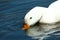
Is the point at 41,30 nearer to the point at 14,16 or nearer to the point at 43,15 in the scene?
the point at 43,15

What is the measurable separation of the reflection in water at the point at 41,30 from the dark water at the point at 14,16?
15 cm

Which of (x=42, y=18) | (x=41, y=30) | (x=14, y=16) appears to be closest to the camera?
(x=41, y=30)

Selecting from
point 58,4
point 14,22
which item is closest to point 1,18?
point 14,22

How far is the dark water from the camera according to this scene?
5977 mm

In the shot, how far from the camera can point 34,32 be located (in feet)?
19.9

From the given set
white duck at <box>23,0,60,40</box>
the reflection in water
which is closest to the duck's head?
white duck at <box>23,0,60,40</box>

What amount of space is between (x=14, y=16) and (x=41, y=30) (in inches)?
40.6

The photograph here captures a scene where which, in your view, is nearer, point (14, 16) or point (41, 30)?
point (41, 30)

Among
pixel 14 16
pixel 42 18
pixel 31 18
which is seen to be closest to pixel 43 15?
pixel 42 18

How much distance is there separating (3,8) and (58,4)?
1587 millimetres

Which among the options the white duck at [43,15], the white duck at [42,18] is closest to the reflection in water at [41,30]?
the white duck at [42,18]

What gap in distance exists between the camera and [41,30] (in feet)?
20.2

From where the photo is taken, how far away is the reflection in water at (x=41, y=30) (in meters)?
5.90

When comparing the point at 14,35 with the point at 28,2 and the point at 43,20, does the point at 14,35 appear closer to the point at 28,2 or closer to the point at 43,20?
the point at 43,20
